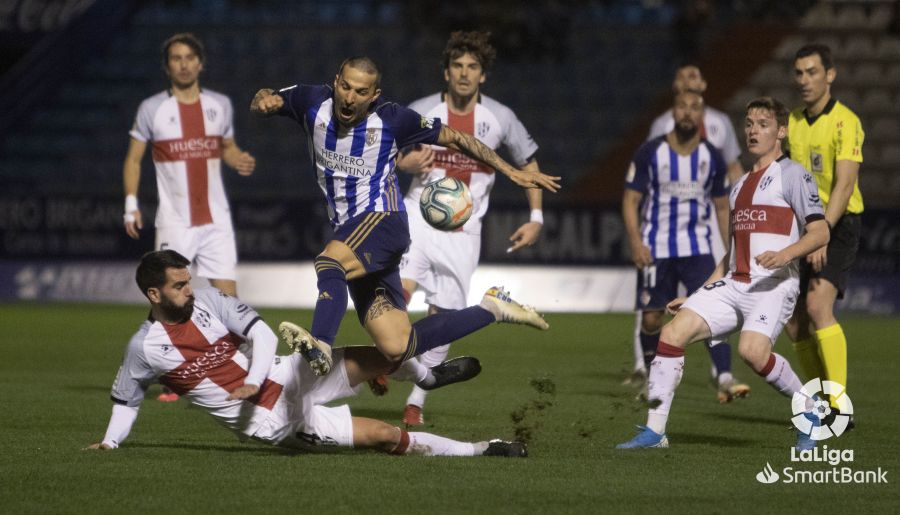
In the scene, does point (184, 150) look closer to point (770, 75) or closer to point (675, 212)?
point (675, 212)

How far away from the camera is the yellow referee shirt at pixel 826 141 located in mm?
7191

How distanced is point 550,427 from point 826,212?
175cm

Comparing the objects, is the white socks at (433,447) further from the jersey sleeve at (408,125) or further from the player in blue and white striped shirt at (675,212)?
the player in blue and white striped shirt at (675,212)

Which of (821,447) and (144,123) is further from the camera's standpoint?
(144,123)

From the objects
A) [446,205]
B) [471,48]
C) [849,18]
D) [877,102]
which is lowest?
[446,205]

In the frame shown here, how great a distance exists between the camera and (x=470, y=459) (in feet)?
19.6

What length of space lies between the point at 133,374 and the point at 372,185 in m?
1.37

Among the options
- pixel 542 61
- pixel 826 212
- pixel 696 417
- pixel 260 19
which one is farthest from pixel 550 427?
pixel 260 19

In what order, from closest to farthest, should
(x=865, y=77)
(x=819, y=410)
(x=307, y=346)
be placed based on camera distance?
(x=307, y=346), (x=819, y=410), (x=865, y=77)

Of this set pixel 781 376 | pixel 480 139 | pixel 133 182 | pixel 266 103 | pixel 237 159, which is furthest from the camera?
pixel 133 182

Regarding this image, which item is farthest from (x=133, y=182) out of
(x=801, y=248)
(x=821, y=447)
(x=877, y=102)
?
(x=877, y=102)

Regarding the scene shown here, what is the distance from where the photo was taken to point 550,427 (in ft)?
23.9

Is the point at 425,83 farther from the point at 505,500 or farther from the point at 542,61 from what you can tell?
the point at 505,500

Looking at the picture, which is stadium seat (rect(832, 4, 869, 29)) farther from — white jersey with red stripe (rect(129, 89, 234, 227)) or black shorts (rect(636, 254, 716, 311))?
white jersey with red stripe (rect(129, 89, 234, 227))
